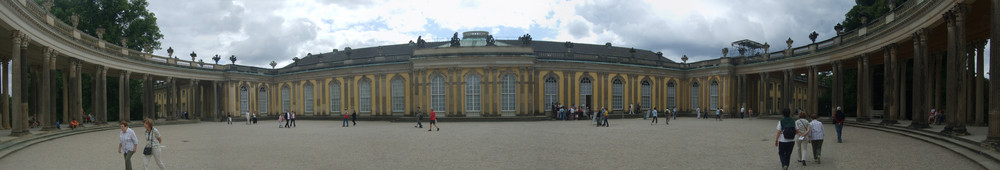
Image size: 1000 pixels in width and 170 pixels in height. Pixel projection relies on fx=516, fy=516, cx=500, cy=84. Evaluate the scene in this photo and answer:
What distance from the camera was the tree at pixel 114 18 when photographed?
35325mm

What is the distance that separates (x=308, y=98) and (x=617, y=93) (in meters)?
26.3

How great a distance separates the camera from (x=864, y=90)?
25.0 metres

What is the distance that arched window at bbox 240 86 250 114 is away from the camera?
44.4 metres

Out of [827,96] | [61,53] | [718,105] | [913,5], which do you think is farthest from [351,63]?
[827,96]

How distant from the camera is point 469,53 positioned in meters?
36.4

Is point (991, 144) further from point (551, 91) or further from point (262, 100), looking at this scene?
point (262, 100)

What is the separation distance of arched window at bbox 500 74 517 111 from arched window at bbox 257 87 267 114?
23.4 m

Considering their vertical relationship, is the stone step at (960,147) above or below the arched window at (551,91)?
below

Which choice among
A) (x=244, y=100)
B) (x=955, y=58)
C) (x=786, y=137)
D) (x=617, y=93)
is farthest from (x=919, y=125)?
(x=244, y=100)

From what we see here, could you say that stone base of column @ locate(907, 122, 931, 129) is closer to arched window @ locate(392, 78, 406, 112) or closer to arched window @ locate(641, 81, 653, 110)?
arched window @ locate(641, 81, 653, 110)

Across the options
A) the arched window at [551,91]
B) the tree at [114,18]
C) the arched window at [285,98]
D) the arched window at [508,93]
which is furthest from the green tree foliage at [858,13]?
the tree at [114,18]

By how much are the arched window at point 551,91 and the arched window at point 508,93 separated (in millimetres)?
2793

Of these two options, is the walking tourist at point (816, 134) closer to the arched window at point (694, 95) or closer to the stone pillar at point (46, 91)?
the stone pillar at point (46, 91)

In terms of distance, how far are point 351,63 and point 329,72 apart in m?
2.40
